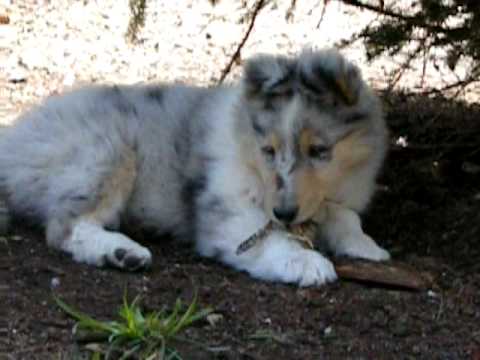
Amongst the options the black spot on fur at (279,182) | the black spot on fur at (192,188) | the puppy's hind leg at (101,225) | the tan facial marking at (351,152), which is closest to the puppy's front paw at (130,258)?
the puppy's hind leg at (101,225)

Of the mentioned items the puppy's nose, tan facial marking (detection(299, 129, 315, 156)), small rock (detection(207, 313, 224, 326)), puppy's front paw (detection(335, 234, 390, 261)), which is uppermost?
tan facial marking (detection(299, 129, 315, 156))

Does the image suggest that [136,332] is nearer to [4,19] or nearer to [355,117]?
[355,117]

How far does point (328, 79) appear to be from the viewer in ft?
17.9

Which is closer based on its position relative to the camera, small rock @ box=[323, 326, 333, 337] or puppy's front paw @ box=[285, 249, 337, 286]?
small rock @ box=[323, 326, 333, 337]

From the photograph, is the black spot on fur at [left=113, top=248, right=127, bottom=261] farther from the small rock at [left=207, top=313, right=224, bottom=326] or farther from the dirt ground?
the small rock at [left=207, top=313, right=224, bottom=326]

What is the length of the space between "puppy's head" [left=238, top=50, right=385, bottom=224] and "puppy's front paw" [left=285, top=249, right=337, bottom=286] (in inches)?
6.5

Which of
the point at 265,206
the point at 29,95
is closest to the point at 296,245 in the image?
the point at 265,206

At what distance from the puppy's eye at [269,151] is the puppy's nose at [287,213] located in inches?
11.4

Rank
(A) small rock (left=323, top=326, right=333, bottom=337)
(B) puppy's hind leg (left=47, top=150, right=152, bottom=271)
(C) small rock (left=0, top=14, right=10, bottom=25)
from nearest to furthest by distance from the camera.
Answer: (A) small rock (left=323, top=326, right=333, bottom=337) → (B) puppy's hind leg (left=47, top=150, right=152, bottom=271) → (C) small rock (left=0, top=14, right=10, bottom=25)

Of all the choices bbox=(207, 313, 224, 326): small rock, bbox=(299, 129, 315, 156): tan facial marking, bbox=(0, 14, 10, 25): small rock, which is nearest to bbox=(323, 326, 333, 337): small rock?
bbox=(207, 313, 224, 326): small rock

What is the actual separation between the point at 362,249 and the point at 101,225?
1.23 meters

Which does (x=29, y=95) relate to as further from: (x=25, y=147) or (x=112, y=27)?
(x=25, y=147)

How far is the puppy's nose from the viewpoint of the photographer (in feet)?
17.1

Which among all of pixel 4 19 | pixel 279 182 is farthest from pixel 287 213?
pixel 4 19
